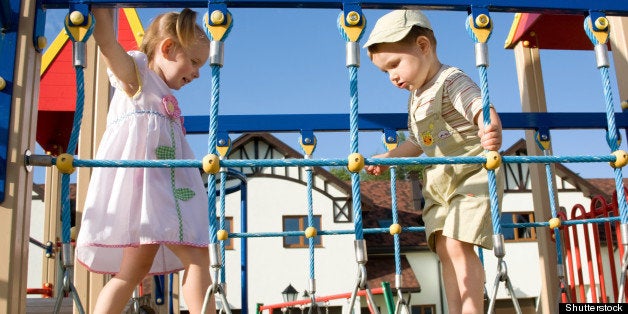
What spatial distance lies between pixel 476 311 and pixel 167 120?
1.18m

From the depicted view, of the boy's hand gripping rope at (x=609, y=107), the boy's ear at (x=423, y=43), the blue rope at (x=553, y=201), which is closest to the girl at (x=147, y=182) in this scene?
the boy's ear at (x=423, y=43)

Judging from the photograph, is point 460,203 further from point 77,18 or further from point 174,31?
point 77,18

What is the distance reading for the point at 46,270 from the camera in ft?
21.7

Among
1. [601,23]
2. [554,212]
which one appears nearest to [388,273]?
[554,212]

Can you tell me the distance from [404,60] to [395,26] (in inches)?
4.9

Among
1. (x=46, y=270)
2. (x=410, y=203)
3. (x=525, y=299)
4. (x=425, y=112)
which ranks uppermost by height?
(x=410, y=203)

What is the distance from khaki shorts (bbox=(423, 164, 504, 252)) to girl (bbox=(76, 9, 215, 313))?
0.79 meters

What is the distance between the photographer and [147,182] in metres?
1.96

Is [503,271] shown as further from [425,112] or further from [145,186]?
[145,186]

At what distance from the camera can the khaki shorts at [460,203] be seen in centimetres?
203

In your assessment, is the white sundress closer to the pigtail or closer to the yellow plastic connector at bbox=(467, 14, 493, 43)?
the pigtail

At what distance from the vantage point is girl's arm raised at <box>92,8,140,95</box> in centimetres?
181

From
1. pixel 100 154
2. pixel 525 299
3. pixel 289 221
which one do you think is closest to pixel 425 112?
pixel 100 154

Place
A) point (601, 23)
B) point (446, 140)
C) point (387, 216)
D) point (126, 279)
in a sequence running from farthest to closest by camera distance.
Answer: point (387, 216) → point (446, 140) → point (126, 279) → point (601, 23)
